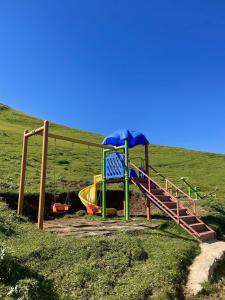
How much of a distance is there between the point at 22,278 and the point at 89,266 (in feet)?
6.23

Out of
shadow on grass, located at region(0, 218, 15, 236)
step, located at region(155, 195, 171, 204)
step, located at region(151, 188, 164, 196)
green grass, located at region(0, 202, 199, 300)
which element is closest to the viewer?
green grass, located at region(0, 202, 199, 300)

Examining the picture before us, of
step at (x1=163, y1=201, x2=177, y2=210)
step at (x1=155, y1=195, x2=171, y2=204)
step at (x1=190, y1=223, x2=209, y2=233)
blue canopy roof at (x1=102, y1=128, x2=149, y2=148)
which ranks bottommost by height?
step at (x1=190, y1=223, x2=209, y2=233)

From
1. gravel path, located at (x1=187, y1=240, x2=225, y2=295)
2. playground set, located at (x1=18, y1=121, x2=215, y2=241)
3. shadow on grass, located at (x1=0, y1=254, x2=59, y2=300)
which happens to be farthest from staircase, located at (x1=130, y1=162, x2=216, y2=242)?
shadow on grass, located at (x1=0, y1=254, x2=59, y2=300)

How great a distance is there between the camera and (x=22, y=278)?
25.2 ft

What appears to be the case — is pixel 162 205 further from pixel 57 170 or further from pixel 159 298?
pixel 57 170

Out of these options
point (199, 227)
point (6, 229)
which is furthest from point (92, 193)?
point (6, 229)

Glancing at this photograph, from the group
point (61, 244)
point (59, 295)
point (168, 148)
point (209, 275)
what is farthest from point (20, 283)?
point (168, 148)

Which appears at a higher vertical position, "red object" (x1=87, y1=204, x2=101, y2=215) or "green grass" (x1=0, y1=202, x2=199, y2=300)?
"red object" (x1=87, y1=204, x2=101, y2=215)

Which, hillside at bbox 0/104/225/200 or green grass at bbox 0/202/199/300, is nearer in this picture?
green grass at bbox 0/202/199/300

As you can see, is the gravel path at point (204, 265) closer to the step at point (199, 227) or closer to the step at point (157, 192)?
the step at point (199, 227)

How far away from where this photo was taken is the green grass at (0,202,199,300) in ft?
25.4

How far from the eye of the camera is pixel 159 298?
796cm

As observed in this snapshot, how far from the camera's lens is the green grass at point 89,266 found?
7.75 metres

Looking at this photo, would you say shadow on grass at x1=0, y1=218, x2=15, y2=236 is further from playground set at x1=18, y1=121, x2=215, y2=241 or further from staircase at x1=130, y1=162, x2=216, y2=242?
staircase at x1=130, y1=162, x2=216, y2=242
